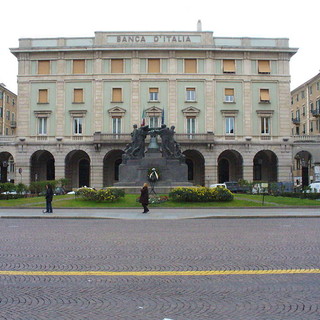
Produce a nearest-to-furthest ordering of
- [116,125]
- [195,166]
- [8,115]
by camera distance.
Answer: [116,125] → [195,166] → [8,115]

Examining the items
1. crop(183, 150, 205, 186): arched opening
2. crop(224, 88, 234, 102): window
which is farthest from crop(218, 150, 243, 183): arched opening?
crop(224, 88, 234, 102): window

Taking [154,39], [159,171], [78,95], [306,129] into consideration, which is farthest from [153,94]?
[306,129]

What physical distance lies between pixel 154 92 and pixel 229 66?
1067cm

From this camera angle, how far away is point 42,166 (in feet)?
195

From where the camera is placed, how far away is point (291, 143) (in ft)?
183

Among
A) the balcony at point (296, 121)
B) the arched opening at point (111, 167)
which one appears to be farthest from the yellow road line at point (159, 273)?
the balcony at point (296, 121)

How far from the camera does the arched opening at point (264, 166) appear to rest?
5853 centimetres

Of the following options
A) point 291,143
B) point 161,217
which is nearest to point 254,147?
point 291,143

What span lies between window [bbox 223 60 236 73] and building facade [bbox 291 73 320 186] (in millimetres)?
12269

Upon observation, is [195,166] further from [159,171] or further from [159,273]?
[159,273]

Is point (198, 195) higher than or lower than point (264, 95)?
lower

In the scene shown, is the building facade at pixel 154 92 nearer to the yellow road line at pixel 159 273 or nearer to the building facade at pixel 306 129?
the building facade at pixel 306 129

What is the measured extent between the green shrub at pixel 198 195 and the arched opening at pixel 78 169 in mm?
32779

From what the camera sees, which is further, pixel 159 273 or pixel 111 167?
pixel 111 167
